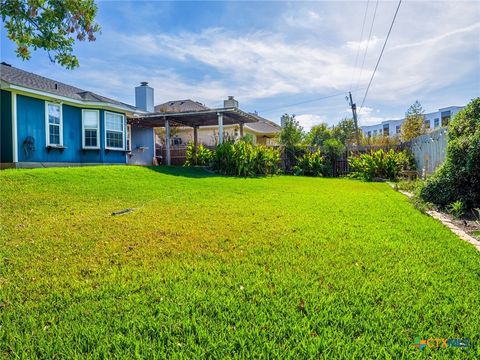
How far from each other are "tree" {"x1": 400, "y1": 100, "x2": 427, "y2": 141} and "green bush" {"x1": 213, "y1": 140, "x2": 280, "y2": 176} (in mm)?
15880

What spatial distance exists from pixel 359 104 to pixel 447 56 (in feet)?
52.9

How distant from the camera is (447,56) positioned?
10.2 meters

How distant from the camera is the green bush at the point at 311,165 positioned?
1659 centimetres

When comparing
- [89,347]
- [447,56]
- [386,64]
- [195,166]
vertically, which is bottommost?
[89,347]

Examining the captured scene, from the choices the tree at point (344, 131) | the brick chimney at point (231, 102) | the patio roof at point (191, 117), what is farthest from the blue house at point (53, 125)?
the tree at point (344, 131)

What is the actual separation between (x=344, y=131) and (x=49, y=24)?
33577mm

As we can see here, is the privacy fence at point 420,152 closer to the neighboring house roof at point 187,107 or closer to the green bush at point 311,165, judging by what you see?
the green bush at point 311,165

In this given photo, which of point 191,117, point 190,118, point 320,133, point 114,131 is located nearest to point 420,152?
point 191,117

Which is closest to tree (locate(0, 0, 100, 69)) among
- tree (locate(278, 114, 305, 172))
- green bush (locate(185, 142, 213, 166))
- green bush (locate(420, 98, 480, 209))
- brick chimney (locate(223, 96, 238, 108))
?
green bush (locate(420, 98, 480, 209))

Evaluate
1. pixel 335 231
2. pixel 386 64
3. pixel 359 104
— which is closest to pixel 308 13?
pixel 386 64

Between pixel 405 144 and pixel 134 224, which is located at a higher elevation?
pixel 405 144

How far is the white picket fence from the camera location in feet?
29.9

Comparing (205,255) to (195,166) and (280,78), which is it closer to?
(195,166)

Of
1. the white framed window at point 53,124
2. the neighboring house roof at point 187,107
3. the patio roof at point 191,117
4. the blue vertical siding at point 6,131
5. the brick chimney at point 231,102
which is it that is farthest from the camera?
the neighboring house roof at point 187,107
